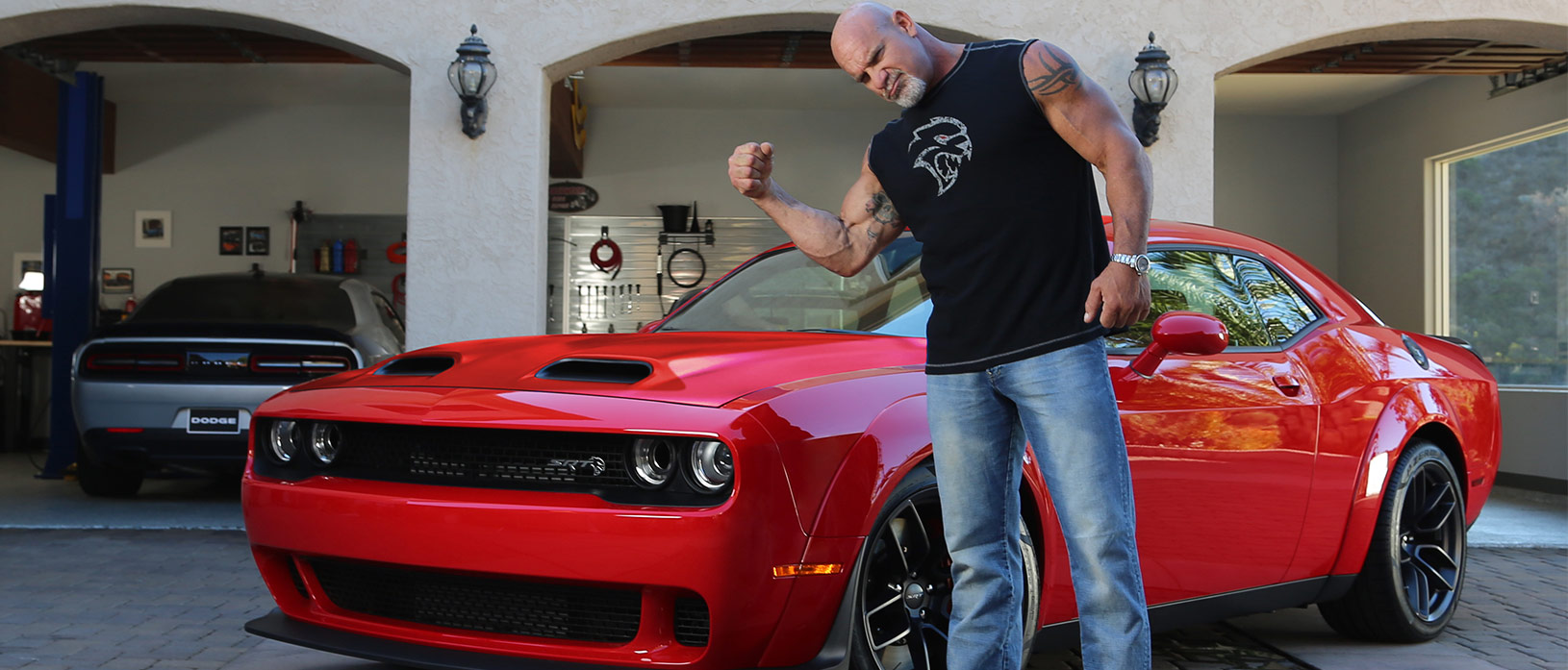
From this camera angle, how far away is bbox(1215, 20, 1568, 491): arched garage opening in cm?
936

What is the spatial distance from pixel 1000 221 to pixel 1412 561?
2618 millimetres

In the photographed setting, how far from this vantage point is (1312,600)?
12.7 ft

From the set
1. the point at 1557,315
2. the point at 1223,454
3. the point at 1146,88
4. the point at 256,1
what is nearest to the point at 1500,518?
the point at 1557,315

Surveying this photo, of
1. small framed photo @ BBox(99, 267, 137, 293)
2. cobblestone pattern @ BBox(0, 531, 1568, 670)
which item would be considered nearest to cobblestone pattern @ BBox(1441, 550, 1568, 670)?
cobblestone pattern @ BBox(0, 531, 1568, 670)

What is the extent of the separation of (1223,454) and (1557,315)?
8.12 meters

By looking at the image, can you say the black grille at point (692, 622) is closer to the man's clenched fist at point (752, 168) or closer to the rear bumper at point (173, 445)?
the man's clenched fist at point (752, 168)

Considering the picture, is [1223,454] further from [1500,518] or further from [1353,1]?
[1500,518]

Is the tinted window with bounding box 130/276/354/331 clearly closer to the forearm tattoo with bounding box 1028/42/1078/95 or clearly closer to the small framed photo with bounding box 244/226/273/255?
the small framed photo with bounding box 244/226/273/255

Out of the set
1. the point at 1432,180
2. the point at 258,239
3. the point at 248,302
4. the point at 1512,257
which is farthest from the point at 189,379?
the point at 1432,180

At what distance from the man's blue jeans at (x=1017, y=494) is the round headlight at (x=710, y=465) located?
1.30ft

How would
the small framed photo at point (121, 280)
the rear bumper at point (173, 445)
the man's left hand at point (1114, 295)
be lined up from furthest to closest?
1. the small framed photo at point (121, 280)
2. the rear bumper at point (173, 445)
3. the man's left hand at point (1114, 295)

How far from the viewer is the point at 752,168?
2.66 m

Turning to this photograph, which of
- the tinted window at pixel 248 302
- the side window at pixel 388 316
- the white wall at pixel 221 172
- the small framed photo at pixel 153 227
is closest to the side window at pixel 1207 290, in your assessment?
the tinted window at pixel 248 302

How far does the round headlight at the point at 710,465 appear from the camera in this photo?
98.3 inches
